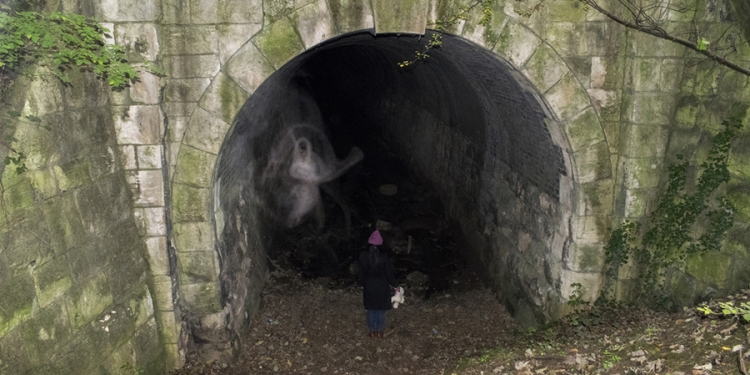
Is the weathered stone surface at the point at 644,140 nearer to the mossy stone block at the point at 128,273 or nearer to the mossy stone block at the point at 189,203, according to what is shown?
the mossy stone block at the point at 189,203

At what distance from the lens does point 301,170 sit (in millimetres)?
12297

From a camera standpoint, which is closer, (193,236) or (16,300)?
(16,300)

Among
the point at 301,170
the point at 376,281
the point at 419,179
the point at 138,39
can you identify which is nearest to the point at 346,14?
the point at 138,39

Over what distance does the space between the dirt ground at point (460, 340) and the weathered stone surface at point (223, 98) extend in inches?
108

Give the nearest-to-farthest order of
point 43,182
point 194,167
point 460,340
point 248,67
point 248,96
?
1. point 43,182
2. point 248,67
3. point 248,96
4. point 194,167
5. point 460,340

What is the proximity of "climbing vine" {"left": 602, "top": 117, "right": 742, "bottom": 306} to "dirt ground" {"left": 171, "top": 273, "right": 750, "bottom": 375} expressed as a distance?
444 mm

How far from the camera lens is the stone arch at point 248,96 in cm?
490

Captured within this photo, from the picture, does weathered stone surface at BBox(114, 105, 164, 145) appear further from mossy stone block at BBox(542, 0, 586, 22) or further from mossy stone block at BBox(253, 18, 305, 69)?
mossy stone block at BBox(542, 0, 586, 22)

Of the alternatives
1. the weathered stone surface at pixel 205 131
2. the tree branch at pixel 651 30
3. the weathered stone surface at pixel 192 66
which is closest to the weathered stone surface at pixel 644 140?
the tree branch at pixel 651 30

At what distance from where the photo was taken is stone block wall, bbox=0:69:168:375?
12.4 feet

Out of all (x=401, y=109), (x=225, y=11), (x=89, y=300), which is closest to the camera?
(x=89, y=300)

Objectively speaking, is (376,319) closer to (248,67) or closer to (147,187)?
(147,187)

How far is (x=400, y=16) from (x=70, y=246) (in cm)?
353

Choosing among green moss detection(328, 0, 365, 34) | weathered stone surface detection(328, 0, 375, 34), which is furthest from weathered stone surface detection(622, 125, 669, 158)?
green moss detection(328, 0, 365, 34)
